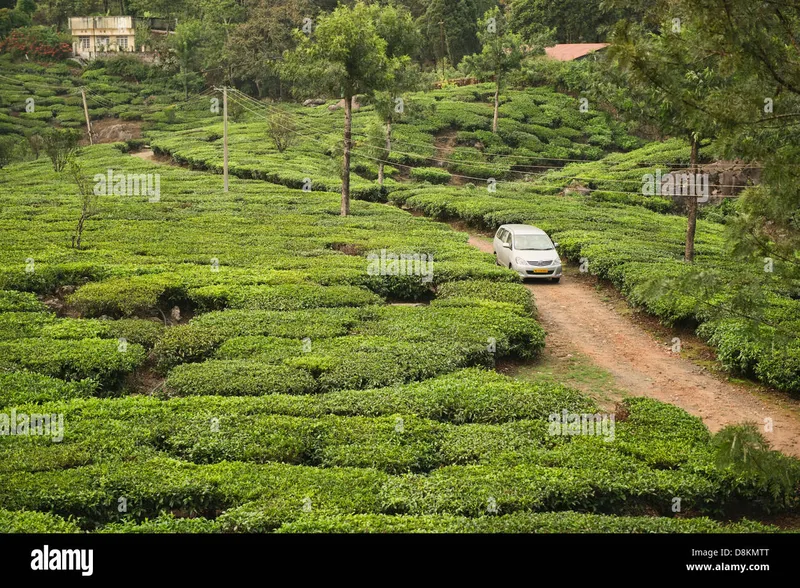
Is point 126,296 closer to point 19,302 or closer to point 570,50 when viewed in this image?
point 19,302

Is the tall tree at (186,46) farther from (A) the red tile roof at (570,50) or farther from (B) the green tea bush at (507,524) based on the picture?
(B) the green tea bush at (507,524)

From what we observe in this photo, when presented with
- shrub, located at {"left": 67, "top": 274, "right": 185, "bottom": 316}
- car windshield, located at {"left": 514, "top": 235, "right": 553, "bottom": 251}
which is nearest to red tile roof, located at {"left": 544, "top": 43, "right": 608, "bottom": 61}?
car windshield, located at {"left": 514, "top": 235, "right": 553, "bottom": 251}

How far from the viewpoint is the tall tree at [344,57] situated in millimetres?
27844

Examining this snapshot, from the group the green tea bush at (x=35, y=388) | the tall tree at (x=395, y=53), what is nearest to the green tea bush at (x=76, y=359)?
the green tea bush at (x=35, y=388)

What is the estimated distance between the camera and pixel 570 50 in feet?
221

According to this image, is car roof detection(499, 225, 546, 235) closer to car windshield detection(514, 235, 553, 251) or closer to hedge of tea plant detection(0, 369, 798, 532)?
car windshield detection(514, 235, 553, 251)

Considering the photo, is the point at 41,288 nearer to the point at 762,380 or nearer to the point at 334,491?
the point at 334,491

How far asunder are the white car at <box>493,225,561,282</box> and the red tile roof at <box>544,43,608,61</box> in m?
46.4

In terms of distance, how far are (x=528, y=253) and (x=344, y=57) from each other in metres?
11.1

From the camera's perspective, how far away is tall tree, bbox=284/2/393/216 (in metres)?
27.8

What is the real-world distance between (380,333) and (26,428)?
7.06m

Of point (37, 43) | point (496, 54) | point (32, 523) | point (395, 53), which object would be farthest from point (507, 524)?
point (37, 43)

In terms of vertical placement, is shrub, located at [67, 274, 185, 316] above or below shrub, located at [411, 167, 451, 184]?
below

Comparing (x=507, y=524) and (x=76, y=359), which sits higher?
(x=76, y=359)
